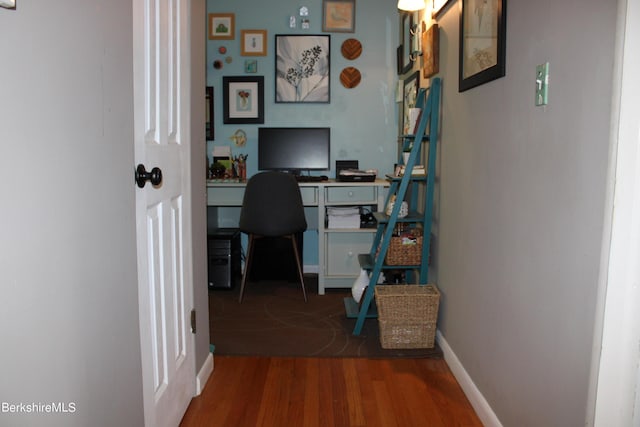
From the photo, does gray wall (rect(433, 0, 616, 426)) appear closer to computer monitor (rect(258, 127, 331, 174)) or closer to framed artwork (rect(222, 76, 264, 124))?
computer monitor (rect(258, 127, 331, 174))

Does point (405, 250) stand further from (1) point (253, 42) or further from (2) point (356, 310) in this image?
(1) point (253, 42)

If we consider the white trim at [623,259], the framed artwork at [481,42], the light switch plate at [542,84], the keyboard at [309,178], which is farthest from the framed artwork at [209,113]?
the white trim at [623,259]

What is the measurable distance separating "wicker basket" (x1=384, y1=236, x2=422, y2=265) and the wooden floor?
0.56 meters

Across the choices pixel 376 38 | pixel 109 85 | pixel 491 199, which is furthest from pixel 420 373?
pixel 376 38

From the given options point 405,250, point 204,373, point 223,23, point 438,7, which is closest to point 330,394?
point 204,373

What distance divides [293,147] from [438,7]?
177cm

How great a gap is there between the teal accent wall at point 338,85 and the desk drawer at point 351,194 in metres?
0.52

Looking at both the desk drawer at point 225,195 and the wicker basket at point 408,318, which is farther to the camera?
the desk drawer at point 225,195

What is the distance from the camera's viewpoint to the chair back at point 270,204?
340 centimetres

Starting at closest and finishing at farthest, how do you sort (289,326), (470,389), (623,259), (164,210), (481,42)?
(623,259) → (164,210) → (481,42) → (470,389) → (289,326)

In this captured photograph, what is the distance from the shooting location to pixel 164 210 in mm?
1690

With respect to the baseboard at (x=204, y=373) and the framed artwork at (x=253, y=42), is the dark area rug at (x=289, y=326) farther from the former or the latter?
the framed artwork at (x=253, y=42)

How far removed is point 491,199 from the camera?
187 centimetres

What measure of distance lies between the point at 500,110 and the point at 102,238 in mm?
1332
